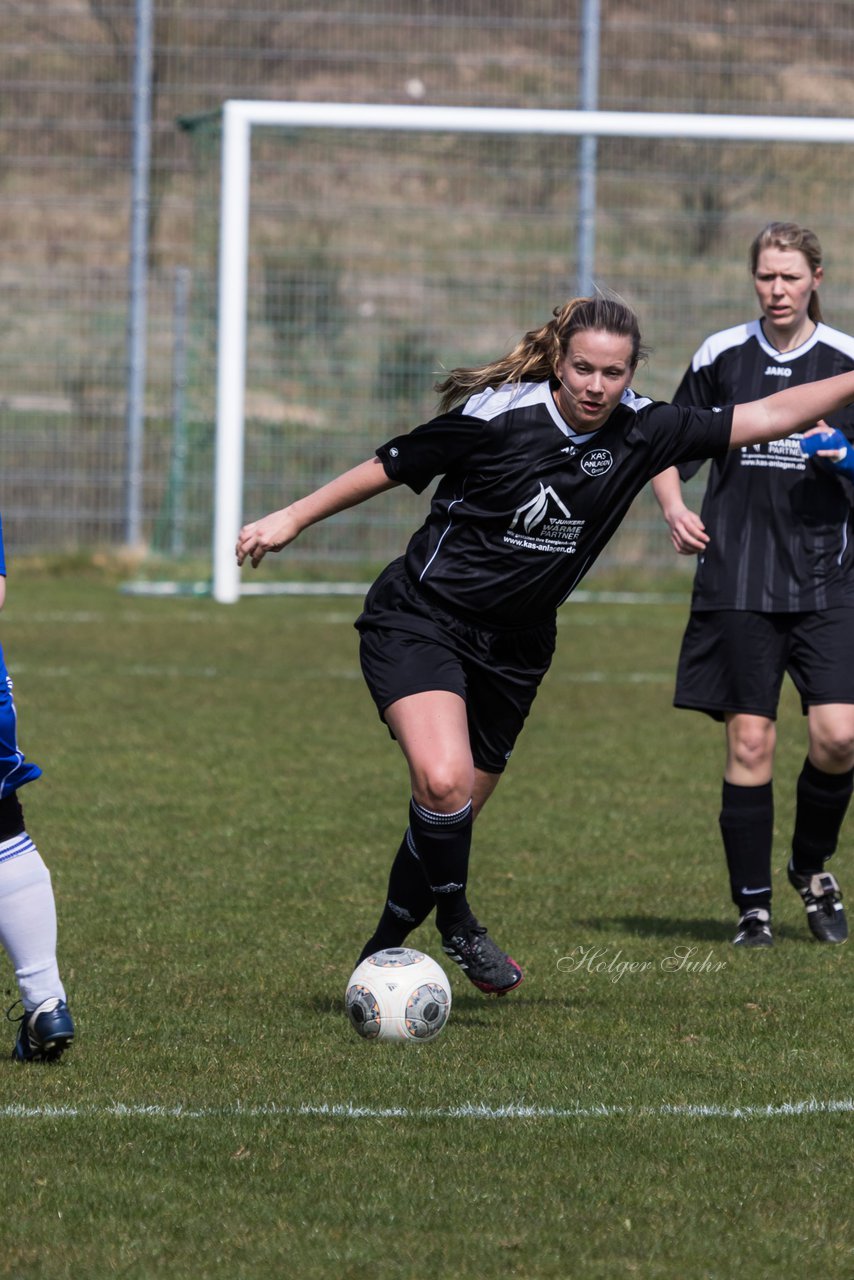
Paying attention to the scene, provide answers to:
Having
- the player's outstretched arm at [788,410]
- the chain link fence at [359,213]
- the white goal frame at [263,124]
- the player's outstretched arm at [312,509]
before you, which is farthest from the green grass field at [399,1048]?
the chain link fence at [359,213]

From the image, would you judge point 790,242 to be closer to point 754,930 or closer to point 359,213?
point 754,930

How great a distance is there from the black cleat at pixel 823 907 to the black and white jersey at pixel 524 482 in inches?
58.7

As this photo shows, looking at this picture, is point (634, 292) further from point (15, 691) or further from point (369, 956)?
point (369, 956)

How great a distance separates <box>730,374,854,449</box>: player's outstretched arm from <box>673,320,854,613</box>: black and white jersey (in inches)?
33.6

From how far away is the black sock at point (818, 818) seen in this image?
6.00 meters

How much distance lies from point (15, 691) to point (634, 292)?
26.7 feet

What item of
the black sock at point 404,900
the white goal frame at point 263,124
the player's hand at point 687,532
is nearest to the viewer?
the black sock at point 404,900

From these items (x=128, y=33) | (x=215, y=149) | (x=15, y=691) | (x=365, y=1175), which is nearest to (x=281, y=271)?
(x=215, y=149)

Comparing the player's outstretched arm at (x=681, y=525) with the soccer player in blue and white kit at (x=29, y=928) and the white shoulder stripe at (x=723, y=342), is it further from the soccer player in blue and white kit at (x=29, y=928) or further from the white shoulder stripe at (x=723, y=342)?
the soccer player in blue and white kit at (x=29, y=928)

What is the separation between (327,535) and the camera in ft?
53.1

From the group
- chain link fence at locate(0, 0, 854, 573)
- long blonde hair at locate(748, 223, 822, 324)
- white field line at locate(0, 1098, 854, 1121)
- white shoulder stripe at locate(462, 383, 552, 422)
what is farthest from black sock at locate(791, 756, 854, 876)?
chain link fence at locate(0, 0, 854, 573)

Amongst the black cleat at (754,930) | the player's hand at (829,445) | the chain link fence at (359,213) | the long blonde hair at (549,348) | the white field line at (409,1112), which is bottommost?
the black cleat at (754,930)

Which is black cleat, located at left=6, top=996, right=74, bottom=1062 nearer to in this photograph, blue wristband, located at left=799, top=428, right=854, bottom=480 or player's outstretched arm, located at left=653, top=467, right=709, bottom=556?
player's outstretched arm, located at left=653, top=467, right=709, bottom=556

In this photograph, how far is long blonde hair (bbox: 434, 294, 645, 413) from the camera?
15.5 feet
